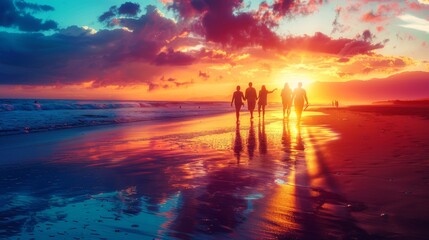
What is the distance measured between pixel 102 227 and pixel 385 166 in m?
5.34

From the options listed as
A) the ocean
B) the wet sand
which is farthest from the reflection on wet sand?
the ocean

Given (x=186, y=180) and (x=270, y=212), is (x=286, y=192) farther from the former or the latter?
(x=186, y=180)

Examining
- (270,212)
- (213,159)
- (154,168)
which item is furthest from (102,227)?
(213,159)

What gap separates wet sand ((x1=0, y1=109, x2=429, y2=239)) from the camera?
140 inches

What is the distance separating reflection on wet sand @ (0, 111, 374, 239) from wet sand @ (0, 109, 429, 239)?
0.01 m

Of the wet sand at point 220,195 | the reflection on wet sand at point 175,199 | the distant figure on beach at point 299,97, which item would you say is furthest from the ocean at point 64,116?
the distant figure on beach at point 299,97

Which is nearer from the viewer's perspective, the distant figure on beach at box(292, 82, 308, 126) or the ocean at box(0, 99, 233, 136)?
the ocean at box(0, 99, 233, 136)

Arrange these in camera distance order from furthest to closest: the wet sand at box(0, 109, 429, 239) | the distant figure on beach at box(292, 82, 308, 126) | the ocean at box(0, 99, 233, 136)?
the distant figure on beach at box(292, 82, 308, 126), the ocean at box(0, 99, 233, 136), the wet sand at box(0, 109, 429, 239)

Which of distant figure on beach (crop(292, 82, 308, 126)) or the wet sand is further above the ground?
distant figure on beach (crop(292, 82, 308, 126))

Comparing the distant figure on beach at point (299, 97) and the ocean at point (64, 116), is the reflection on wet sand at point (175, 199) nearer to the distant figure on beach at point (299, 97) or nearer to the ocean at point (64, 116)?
the ocean at point (64, 116)

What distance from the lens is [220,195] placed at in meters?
4.90

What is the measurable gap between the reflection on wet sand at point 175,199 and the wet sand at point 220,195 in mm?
13

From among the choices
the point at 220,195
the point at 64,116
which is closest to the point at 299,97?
the point at 220,195

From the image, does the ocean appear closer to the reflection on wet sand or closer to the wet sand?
the wet sand
